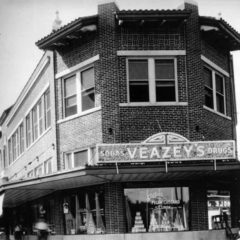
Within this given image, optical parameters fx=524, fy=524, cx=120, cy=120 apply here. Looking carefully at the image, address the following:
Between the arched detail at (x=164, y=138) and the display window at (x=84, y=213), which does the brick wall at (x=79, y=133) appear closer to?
the display window at (x=84, y=213)

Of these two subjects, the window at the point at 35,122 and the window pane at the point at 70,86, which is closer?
Answer: the window pane at the point at 70,86

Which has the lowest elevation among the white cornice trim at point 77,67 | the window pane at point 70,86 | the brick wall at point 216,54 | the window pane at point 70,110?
the window pane at point 70,110

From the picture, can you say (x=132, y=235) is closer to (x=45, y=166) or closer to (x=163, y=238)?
(x=163, y=238)

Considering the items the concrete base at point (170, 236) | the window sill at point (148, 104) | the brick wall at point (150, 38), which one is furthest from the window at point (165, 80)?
the concrete base at point (170, 236)

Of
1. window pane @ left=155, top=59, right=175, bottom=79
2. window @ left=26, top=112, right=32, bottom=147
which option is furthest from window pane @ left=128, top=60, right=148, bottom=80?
window @ left=26, top=112, right=32, bottom=147

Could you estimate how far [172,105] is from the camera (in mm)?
18828

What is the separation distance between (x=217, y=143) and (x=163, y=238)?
371 centimetres

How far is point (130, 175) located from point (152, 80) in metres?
3.93

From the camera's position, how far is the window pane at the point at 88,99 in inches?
765

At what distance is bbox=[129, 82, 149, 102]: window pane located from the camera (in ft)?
62.0

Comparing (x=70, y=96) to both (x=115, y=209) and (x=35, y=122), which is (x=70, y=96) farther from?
(x=35, y=122)

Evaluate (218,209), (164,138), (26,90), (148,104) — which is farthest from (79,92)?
(26,90)

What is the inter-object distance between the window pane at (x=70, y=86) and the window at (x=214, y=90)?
505cm

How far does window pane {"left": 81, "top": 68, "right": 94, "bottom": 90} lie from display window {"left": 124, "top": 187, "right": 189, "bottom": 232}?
13.9 feet
